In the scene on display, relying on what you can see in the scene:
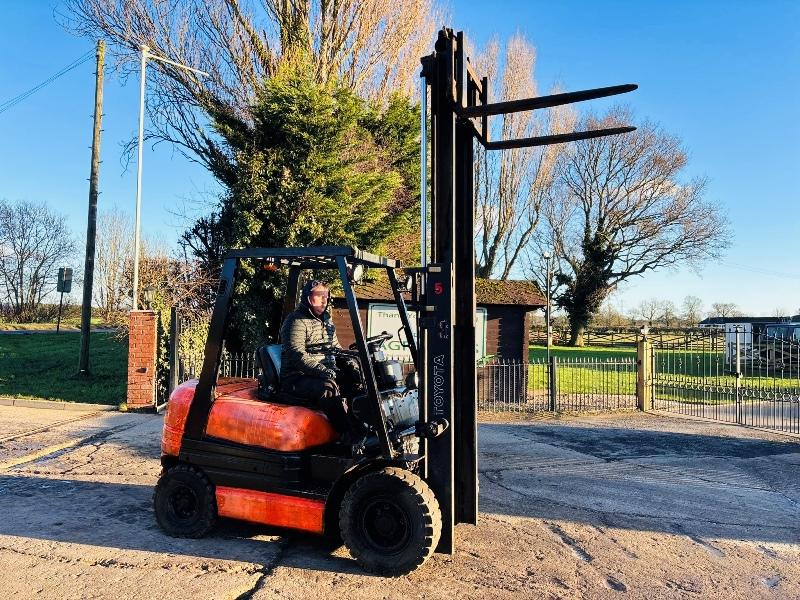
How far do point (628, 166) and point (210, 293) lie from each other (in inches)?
1229

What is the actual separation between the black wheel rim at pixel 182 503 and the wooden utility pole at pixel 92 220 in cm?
1302

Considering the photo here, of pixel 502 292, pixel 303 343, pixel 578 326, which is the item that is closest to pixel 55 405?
pixel 303 343

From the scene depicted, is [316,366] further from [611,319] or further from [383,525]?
[611,319]

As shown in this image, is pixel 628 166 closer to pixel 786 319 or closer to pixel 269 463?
pixel 786 319

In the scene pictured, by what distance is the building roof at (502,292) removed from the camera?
612 inches

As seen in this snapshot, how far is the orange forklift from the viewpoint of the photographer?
4.73 metres

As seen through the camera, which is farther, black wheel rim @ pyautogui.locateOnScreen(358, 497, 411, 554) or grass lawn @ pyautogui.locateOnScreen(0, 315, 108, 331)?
grass lawn @ pyautogui.locateOnScreen(0, 315, 108, 331)

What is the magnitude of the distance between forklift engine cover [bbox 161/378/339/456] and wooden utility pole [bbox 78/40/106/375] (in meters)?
12.7

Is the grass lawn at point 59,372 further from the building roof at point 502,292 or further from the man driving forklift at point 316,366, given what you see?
the man driving forklift at point 316,366

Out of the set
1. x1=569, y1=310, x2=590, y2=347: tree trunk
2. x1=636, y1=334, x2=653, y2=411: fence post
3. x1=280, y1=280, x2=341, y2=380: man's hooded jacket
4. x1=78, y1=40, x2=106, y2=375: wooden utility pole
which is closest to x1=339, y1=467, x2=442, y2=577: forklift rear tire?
x1=280, y1=280, x2=341, y2=380: man's hooded jacket

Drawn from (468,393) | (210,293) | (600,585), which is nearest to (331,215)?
(210,293)

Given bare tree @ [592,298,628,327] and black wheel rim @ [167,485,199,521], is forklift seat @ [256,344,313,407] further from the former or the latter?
bare tree @ [592,298,628,327]

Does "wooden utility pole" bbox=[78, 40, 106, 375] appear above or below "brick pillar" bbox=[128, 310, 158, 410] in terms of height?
above

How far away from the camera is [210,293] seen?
1580 cm
